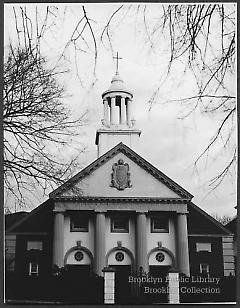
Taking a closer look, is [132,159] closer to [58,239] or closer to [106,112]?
[106,112]

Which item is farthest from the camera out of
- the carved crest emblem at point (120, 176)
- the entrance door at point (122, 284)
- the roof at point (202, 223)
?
the carved crest emblem at point (120, 176)

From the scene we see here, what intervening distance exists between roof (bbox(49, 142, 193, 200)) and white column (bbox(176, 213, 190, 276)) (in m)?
0.34

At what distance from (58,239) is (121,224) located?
87 centimetres

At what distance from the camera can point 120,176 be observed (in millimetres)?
8297

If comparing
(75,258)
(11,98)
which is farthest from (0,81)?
(75,258)

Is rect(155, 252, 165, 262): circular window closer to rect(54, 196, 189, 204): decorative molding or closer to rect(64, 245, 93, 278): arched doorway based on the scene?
rect(54, 196, 189, 204): decorative molding

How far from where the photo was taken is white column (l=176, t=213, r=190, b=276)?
7.87 m

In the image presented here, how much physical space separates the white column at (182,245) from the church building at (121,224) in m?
→ 0.01

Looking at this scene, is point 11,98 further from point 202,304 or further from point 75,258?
point 202,304

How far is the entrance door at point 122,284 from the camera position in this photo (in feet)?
24.3

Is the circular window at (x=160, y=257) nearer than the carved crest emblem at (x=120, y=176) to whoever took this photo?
Yes

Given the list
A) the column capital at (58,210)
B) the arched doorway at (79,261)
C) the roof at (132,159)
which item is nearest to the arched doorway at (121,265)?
the arched doorway at (79,261)

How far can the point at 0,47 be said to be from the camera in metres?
7.18

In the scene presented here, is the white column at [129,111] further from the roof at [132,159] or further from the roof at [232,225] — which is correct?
the roof at [232,225]
